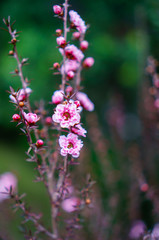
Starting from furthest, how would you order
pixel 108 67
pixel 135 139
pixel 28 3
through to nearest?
1. pixel 108 67
2. pixel 28 3
3. pixel 135 139

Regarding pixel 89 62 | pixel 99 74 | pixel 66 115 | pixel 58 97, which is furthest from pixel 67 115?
pixel 99 74

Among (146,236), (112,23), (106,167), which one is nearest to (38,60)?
(112,23)

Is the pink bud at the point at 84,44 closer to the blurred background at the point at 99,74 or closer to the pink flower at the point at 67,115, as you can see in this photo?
the pink flower at the point at 67,115

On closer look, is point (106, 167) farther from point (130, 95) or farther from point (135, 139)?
point (130, 95)

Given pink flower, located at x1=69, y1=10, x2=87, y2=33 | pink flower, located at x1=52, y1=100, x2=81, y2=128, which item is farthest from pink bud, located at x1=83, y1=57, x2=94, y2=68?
pink flower, located at x1=52, y1=100, x2=81, y2=128

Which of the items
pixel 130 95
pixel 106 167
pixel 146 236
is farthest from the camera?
pixel 130 95

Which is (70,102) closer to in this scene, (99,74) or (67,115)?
(67,115)
